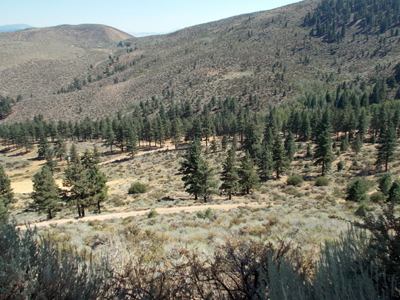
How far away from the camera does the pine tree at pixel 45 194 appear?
78.8ft

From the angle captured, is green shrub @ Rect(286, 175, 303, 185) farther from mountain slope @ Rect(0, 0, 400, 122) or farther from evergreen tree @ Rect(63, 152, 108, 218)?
mountain slope @ Rect(0, 0, 400, 122)

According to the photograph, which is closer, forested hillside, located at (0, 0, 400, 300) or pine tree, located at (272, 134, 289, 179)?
forested hillside, located at (0, 0, 400, 300)

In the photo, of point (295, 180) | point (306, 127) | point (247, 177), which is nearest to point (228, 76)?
point (306, 127)

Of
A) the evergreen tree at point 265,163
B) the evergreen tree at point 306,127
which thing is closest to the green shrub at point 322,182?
the evergreen tree at point 265,163

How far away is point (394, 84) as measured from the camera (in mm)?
114500

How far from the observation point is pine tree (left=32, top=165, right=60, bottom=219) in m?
24.0

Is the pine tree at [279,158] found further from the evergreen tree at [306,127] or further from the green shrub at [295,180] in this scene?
the evergreen tree at [306,127]

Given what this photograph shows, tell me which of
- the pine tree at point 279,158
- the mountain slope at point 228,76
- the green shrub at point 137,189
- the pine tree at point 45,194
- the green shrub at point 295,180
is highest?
the mountain slope at point 228,76

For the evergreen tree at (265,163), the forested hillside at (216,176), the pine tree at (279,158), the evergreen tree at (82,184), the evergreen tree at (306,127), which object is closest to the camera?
the forested hillside at (216,176)

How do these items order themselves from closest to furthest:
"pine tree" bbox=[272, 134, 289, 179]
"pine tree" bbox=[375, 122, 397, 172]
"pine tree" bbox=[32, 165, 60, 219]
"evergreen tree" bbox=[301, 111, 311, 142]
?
1. "pine tree" bbox=[32, 165, 60, 219]
2. "pine tree" bbox=[375, 122, 397, 172]
3. "pine tree" bbox=[272, 134, 289, 179]
4. "evergreen tree" bbox=[301, 111, 311, 142]

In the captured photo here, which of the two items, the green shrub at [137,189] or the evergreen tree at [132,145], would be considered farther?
the evergreen tree at [132,145]

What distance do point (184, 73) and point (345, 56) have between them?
116 metres

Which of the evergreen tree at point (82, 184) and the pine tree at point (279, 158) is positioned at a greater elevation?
the evergreen tree at point (82, 184)

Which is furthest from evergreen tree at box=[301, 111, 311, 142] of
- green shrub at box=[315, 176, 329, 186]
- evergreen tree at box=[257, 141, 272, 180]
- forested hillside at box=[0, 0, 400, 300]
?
green shrub at box=[315, 176, 329, 186]
